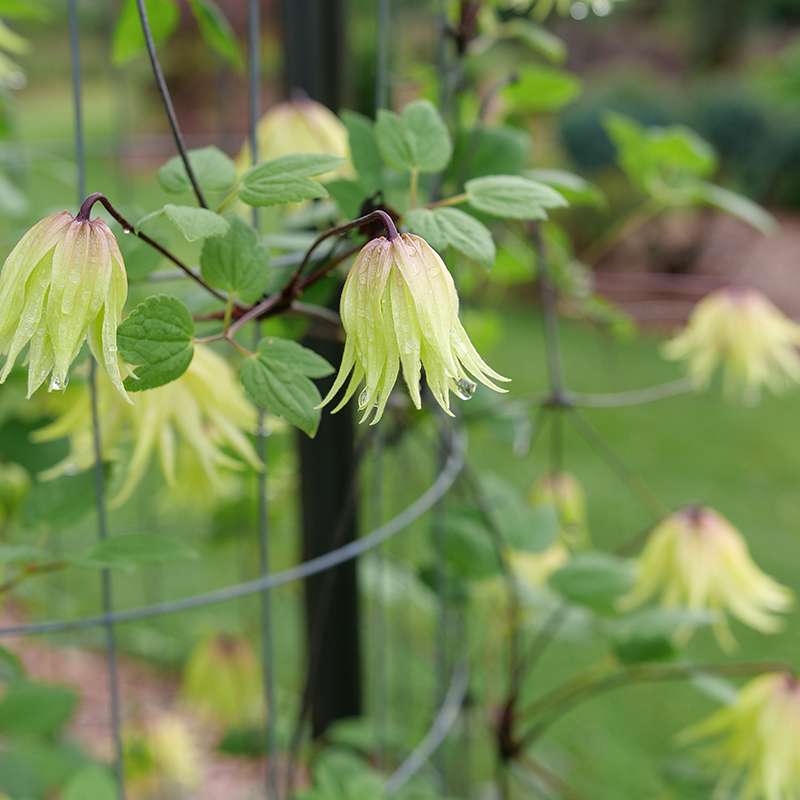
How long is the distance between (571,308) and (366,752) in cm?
47

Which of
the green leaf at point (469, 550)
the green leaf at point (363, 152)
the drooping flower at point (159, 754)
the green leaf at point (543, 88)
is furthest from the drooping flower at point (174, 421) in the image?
the drooping flower at point (159, 754)

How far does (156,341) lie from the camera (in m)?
0.46

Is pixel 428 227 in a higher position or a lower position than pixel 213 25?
lower

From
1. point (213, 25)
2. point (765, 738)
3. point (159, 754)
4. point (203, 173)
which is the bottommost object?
point (159, 754)

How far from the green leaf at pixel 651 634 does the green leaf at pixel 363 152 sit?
1.21ft

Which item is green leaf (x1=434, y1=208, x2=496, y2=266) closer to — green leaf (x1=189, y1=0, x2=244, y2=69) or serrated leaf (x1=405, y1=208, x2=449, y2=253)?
serrated leaf (x1=405, y1=208, x2=449, y2=253)

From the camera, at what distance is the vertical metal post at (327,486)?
945mm

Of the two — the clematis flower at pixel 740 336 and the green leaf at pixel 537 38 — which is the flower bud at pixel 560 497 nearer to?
the clematis flower at pixel 740 336

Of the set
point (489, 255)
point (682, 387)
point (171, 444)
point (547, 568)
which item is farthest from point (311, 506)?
point (489, 255)

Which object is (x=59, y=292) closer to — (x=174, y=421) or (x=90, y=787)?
(x=174, y=421)

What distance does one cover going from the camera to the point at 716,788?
84 centimetres

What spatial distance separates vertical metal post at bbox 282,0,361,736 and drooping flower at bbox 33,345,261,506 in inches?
8.3

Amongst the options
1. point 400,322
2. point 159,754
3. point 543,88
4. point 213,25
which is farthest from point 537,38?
point 159,754

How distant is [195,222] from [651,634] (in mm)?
486
